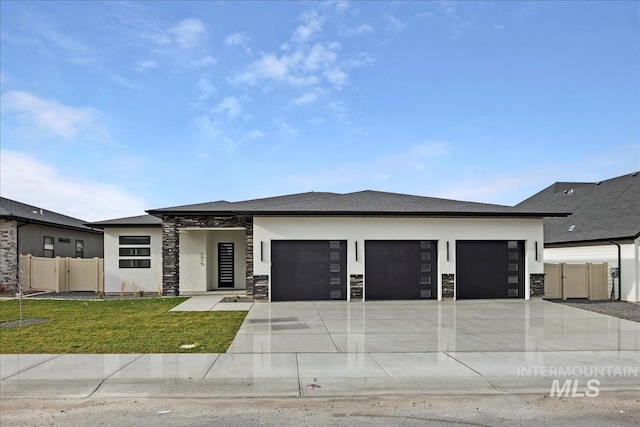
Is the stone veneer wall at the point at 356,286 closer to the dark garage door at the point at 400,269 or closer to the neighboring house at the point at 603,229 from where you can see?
the dark garage door at the point at 400,269

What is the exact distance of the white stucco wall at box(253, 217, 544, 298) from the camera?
16.2 metres

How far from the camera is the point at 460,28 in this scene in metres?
14.0

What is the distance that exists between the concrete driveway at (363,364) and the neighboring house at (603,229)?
7.51 metres

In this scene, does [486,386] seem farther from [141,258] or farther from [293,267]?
[141,258]

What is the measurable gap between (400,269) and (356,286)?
194 cm

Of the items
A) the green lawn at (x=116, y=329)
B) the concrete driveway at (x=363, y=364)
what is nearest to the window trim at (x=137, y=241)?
the green lawn at (x=116, y=329)

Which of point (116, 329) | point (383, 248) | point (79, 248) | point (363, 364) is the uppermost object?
point (383, 248)

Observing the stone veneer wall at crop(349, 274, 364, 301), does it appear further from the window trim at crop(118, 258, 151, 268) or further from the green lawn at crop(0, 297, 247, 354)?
the window trim at crop(118, 258, 151, 268)

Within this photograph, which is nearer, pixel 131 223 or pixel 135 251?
pixel 131 223

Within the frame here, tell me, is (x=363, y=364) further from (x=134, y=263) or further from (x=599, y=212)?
(x=599, y=212)

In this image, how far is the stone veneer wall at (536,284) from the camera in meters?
16.8

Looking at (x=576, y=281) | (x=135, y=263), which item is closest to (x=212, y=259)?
(x=135, y=263)

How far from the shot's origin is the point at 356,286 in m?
16.3

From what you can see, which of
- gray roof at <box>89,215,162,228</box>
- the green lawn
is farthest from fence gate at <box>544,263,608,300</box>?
gray roof at <box>89,215,162,228</box>
